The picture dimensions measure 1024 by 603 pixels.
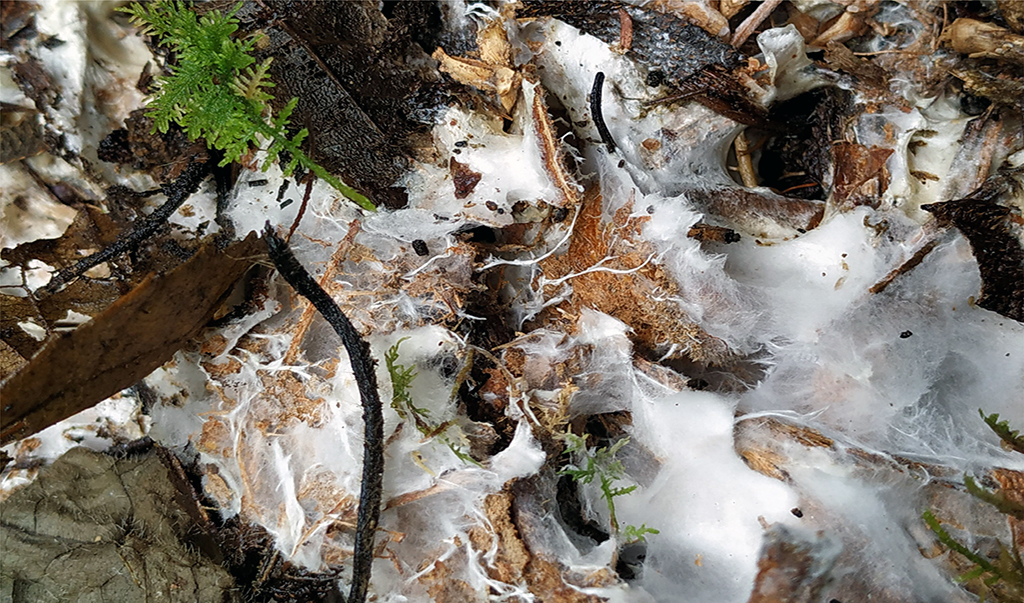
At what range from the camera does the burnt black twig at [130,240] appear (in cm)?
190

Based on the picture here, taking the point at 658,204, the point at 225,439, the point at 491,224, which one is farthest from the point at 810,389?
the point at 225,439

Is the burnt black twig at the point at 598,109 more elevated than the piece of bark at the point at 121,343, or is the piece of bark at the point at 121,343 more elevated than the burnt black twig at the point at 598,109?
the burnt black twig at the point at 598,109

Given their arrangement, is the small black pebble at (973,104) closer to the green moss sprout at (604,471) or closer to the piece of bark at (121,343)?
the green moss sprout at (604,471)

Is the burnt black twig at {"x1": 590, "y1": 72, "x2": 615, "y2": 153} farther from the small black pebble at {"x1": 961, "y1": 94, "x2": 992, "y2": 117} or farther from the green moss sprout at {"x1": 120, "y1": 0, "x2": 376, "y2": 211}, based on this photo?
the small black pebble at {"x1": 961, "y1": 94, "x2": 992, "y2": 117}

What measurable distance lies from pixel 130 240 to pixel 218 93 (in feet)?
1.73

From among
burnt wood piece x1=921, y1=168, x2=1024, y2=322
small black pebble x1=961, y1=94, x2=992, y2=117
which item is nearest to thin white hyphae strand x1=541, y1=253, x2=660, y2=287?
burnt wood piece x1=921, y1=168, x2=1024, y2=322

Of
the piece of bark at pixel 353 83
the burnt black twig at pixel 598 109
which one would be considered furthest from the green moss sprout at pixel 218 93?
the burnt black twig at pixel 598 109

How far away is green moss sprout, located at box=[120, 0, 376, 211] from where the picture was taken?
172 cm

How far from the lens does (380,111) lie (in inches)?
78.2

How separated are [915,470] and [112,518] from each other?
220 centimetres

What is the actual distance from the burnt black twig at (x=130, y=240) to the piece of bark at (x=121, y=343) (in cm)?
27

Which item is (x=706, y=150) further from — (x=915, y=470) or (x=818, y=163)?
(x=915, y=470)

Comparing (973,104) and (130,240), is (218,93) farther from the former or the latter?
(973,104)

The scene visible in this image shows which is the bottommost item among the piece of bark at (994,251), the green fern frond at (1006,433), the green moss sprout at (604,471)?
the green moss sprout at (604,471)
